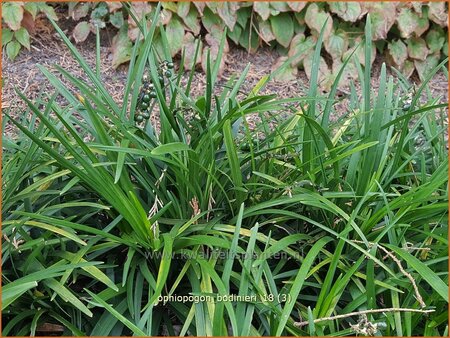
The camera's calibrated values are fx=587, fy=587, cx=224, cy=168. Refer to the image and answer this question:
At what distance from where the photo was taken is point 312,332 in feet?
5.14

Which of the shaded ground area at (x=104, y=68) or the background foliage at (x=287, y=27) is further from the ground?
the background foliage at (x=287, y=27)

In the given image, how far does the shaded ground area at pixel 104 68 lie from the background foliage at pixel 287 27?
85 mm

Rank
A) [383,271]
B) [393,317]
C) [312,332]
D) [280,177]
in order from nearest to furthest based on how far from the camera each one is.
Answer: [312,332] → [393,317] → [383,271] → [280,177]

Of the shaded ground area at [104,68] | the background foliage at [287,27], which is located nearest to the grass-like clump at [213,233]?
the shaded ground area at [104,68]

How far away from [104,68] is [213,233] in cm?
247

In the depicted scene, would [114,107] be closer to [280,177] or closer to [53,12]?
[280,177]

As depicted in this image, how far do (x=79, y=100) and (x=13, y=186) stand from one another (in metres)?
0.39

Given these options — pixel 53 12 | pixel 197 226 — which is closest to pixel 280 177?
pixel 197 226

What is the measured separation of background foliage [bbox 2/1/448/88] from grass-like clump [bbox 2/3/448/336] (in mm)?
1927

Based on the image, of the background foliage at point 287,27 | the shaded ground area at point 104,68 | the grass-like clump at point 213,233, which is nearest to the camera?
the grass-like clump at point 213,233

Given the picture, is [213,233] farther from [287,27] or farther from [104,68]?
[287,27]

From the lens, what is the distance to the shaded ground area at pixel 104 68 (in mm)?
3787

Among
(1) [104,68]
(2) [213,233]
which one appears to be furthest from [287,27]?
(2) [213,233]

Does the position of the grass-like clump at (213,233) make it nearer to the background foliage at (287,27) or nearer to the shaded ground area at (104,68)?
the shaded ground area at (104,68)
